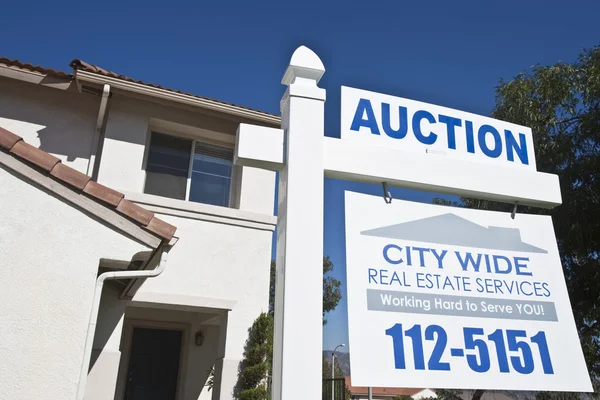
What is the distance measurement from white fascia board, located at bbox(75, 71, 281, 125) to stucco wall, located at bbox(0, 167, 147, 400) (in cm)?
389

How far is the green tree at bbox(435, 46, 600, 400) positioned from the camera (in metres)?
8.91

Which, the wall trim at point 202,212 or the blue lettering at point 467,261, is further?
the wall trim at point 202,212

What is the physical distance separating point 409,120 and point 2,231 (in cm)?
400

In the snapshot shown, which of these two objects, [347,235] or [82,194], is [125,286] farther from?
[347,235]

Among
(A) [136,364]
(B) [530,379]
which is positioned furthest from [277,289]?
(A) [136,364]

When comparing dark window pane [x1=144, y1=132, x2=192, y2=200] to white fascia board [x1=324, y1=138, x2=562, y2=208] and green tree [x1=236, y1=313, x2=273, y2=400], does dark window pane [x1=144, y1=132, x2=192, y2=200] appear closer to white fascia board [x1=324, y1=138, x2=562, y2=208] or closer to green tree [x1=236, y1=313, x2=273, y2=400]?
green tree [x1=236, y1=313, x2=273, y2=400]

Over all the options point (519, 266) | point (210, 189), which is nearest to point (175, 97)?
point (210, 189)

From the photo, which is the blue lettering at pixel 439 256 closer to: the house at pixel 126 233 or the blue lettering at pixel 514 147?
the blue lettering at pixel 514 147

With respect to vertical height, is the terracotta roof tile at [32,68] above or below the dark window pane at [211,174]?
above

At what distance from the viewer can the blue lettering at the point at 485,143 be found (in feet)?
11.3

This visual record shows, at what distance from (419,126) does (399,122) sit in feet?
0.52

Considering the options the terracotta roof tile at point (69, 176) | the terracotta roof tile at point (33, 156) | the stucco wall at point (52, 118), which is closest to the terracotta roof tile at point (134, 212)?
the terracotta roof tile at point (69, 176)

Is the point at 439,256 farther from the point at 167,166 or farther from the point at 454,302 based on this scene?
the point at 167,166

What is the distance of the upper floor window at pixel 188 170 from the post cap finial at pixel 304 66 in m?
6.32
